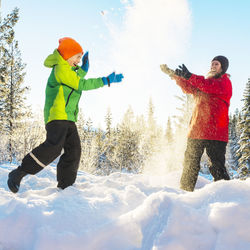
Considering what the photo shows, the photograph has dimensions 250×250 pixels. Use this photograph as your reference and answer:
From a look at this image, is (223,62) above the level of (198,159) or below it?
above

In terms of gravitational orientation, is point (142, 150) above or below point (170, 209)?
below

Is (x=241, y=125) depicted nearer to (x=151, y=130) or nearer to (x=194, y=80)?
(x=194, y=80)

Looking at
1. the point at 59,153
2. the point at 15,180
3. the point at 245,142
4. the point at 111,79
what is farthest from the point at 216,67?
the point at 245,142

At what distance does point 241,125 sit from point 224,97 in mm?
16420

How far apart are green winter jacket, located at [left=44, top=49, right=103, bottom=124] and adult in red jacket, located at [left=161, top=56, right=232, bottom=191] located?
129cm

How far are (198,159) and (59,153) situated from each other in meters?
1.84

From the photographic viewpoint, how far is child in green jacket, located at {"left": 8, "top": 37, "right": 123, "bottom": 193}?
2.60m

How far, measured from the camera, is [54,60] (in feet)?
9.30

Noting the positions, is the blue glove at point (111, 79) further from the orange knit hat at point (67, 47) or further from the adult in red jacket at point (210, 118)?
the adult in red jacket at point (210, 118)

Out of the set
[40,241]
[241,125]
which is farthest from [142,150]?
[40,241]

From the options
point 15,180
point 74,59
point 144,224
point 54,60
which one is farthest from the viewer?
point 74,59

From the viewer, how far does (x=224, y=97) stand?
303 cm

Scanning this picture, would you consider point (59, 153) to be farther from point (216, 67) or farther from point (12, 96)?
point (12, 96)

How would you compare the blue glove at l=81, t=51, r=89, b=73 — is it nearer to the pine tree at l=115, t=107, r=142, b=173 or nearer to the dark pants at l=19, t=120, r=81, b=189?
the dark pants at l=19, t=120, r=81, b=189
